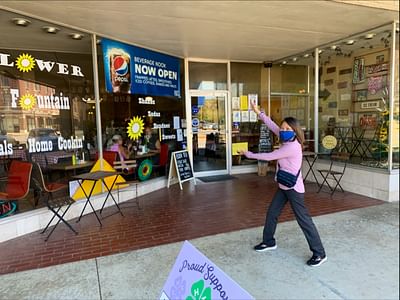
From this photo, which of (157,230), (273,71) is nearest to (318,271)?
(157,230)

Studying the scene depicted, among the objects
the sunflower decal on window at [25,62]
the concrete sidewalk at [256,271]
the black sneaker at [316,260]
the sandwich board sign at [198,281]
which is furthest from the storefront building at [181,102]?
the sandwich board sign at [198,281]

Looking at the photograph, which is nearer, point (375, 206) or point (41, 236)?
point (41, 236)

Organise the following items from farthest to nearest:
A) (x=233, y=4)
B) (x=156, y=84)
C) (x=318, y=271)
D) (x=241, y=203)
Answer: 1. (x=156, y=84)
2. (x=241, y=203)
3. (x=233, y=4)
4. (x=318, y=271)

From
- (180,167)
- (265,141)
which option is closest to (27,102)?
(180,167)

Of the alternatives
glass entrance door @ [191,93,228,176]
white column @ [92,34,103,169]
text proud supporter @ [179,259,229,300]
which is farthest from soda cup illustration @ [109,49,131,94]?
text proud supporter @ [179,259,229,300]

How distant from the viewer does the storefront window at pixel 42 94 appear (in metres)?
3.99

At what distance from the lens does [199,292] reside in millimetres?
1411

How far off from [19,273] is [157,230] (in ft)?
5.14

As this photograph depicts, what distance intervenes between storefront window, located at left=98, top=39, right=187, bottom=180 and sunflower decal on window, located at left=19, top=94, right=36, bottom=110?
1.17 metres

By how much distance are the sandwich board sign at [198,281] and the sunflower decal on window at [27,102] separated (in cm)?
357

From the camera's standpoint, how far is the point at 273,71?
7930 mm

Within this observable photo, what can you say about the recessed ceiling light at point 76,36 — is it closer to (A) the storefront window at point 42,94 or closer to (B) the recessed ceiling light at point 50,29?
(A) the storefront window at point 42,94

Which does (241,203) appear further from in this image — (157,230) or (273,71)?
(273,71)

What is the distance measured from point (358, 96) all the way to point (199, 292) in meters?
5.78
